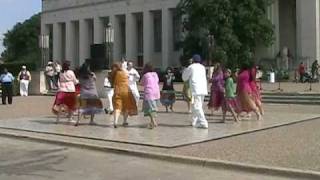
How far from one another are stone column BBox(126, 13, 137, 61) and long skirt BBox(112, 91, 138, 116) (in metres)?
57.0

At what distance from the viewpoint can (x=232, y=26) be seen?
51062 mm

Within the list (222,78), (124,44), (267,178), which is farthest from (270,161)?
(124,44)

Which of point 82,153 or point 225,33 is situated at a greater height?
point 225,33

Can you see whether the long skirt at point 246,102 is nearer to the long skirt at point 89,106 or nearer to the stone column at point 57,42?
the long skirt at point 89,106

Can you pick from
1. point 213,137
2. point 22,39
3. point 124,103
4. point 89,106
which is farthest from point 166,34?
point 213,137

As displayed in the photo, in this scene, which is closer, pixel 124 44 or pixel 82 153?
pixel 82 153

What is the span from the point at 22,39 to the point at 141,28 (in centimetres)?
4264

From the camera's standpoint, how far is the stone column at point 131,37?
72812mm

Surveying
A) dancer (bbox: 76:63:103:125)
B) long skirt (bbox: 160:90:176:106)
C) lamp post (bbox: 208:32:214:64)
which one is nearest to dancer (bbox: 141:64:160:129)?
dancer (bbox: 76:63:103:125)

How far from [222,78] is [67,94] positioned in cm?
447

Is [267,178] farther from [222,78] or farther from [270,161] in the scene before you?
[222,78]

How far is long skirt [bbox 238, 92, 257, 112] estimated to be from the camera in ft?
57.8

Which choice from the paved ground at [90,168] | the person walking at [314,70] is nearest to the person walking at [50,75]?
the person walking at [314,70]

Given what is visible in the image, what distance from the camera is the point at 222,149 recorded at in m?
12.4
